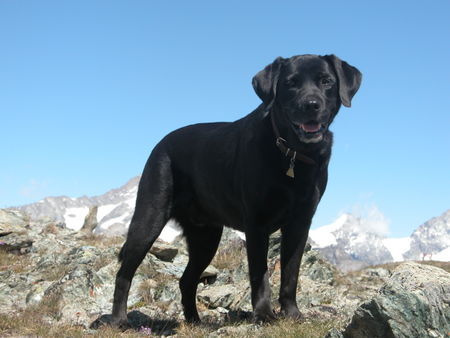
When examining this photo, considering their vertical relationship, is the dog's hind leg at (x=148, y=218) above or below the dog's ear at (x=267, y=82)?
below

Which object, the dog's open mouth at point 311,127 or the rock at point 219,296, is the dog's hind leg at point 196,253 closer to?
the rock at point 219,296

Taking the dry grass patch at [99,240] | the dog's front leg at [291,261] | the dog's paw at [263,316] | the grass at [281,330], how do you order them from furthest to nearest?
the dry grass patch at [99,240] → the dog's front leg at [291,261] → the dog's paw at [263,316] → the grass at [281,330]

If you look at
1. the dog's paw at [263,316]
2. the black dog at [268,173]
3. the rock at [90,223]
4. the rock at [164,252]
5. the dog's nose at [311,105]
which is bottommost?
the dog's paw at [263,316]

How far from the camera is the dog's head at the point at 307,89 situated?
5.27m

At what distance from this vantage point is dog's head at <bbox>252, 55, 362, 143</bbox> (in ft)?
17.3

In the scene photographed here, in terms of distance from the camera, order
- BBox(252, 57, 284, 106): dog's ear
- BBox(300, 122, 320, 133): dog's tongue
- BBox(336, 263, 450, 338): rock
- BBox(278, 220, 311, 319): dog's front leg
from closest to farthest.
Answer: BBox(336, 263, 450, 338): rock
BBox(300, 122, 320, 133): dog's tongue
BBox(278, 220, 311, 319): dog's front leg
BBox(252, 57, 284, 106): dog's ear

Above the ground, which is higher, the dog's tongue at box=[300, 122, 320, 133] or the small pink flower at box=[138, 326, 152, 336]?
the dog's tongue at box=[300, 122, 320, 133]

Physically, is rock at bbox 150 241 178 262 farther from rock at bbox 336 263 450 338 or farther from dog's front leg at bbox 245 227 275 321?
rock at bbox 336 263 450 338

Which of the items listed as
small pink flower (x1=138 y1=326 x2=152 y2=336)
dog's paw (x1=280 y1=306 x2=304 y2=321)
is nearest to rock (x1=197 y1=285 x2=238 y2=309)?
small pink flower (x1=138 y1=326 x2=152 y2=336)

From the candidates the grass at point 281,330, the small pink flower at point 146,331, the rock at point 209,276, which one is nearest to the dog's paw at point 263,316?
the grass at point 281,330

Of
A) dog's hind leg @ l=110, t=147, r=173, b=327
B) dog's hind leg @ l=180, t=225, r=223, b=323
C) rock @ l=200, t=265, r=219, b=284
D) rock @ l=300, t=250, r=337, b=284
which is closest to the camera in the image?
A: dog's hind leg @ l=110, t=147, r=173, b=327

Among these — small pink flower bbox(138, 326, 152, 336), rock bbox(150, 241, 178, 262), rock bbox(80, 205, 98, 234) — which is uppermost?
rock bbox(80, 205, 98, 234)

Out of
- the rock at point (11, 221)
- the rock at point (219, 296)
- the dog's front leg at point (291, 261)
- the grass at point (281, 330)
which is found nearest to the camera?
the grass at point (281, 330)

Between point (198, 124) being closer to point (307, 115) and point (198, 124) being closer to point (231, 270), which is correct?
point (307, 115)
